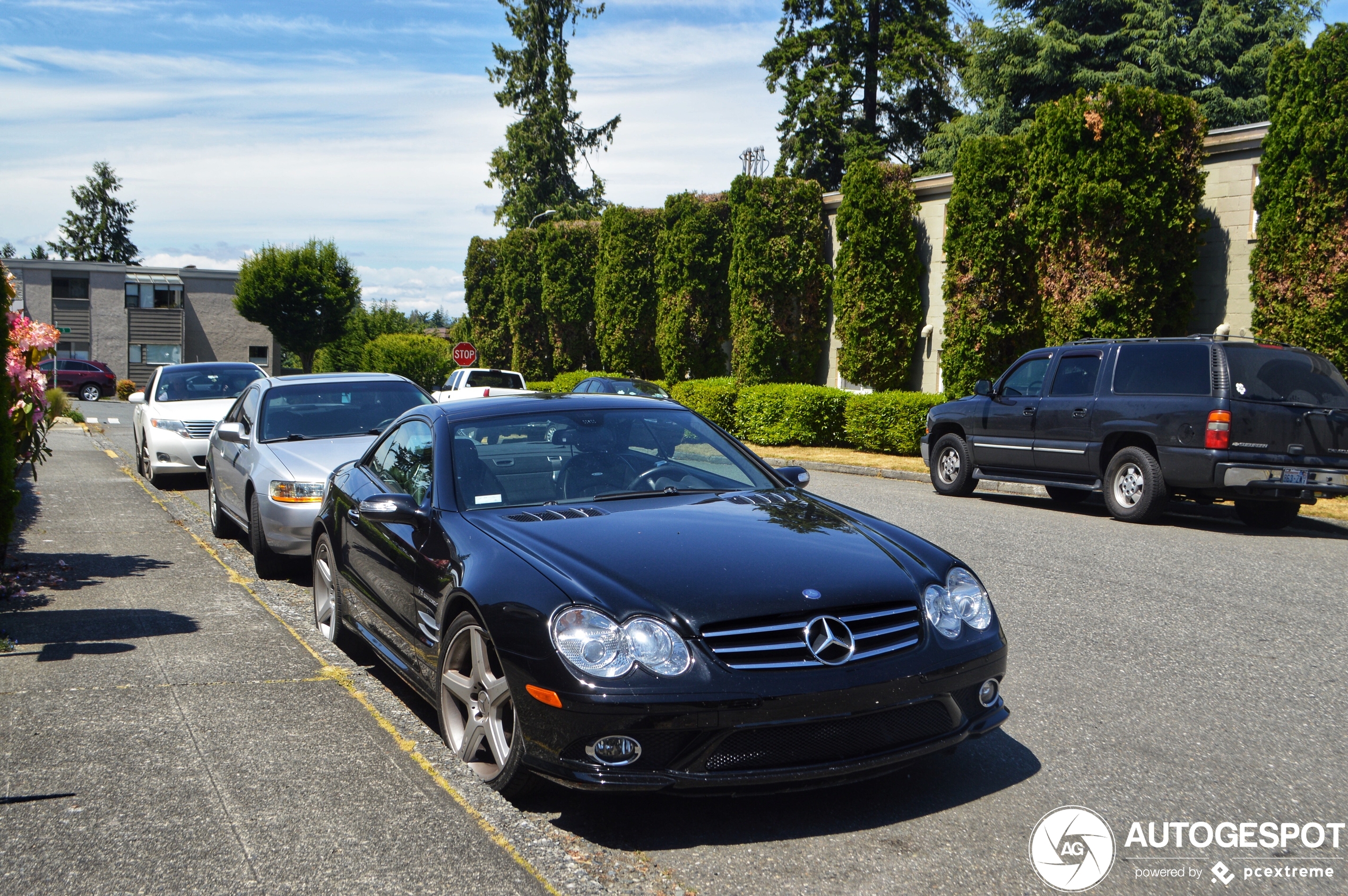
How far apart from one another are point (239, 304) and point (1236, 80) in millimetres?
50785

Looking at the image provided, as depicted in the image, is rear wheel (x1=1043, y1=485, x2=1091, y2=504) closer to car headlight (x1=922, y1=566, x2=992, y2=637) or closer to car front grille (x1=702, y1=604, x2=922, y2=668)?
car headlight (x1=922, y1=566, x2=992, y2=637)

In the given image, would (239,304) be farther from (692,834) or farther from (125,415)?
(692,834)

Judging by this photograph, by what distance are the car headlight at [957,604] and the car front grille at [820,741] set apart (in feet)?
1.01

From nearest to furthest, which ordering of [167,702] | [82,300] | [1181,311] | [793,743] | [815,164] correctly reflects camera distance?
[793,743] < [167,702] < [1181,311] < [815,164] < [82,300]

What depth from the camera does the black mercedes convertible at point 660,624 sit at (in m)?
3.48

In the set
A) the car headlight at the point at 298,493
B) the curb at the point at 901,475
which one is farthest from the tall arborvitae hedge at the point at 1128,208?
the car headlight at the point at 298,493

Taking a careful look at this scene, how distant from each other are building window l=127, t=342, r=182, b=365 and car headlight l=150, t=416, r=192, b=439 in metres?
57.8

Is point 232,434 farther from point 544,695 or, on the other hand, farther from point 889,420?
point 889,420

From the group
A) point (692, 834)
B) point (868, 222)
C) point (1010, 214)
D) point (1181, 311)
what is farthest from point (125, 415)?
point (692, 834)

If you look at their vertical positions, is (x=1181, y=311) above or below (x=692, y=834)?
above

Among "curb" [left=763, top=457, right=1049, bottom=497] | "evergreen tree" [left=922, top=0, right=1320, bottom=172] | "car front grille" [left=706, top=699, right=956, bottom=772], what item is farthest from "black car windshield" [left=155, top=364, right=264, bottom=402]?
"evergreen tree" [left=922, top=0, right=1320, bottom=172]

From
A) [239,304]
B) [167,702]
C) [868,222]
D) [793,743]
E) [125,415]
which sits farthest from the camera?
[239,304]

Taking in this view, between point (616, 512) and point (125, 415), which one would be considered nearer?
point (616, 512)

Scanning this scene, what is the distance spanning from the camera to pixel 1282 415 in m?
11.0
